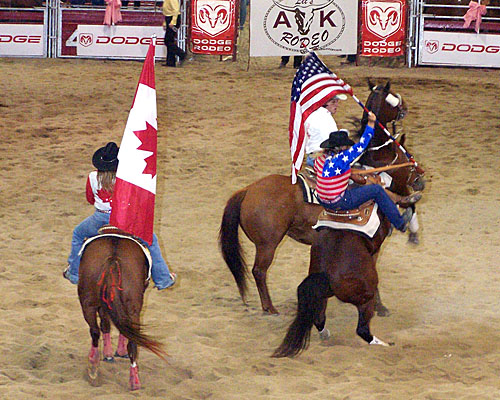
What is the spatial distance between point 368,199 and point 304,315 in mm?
1043

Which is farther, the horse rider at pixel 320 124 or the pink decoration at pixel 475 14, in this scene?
the pink decoration at pixel 475 14

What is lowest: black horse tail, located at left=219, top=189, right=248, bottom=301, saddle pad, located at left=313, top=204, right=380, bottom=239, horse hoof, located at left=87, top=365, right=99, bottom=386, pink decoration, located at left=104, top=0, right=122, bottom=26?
horse hoof, located at left=87, top=365, right=99, bottom=386

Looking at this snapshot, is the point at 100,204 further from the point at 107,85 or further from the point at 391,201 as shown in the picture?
the point at 107,85

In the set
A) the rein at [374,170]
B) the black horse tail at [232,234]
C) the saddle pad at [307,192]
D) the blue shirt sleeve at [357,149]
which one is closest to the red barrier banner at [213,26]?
the black horse tail at [232,234]

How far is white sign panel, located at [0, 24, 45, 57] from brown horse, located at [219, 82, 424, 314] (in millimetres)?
11431

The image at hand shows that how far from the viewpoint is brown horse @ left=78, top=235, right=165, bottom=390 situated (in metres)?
5.32

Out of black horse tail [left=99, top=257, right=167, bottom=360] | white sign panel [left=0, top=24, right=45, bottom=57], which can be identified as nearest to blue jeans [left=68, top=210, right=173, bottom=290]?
black horse tail [left=99, top=257, right=167, bottom=360]

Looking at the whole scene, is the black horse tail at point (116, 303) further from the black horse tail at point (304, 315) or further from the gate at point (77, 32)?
the gate at point (77, 32)

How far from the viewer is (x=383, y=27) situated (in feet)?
54.0

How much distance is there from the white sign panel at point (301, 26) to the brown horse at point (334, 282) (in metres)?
10.2

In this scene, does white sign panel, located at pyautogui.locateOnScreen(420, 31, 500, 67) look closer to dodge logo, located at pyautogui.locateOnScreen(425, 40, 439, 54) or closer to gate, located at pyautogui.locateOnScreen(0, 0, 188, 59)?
dodge logo, located at pyautogui.locateOnScreen(425, 40, 439, 54)

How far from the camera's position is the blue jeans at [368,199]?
6066 millimetres

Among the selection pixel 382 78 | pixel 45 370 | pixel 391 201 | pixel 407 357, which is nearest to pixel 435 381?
pixel 407 357

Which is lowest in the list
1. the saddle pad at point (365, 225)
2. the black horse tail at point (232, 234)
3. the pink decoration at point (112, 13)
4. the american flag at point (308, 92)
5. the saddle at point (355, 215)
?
the black horse tail at point (232, 234)
